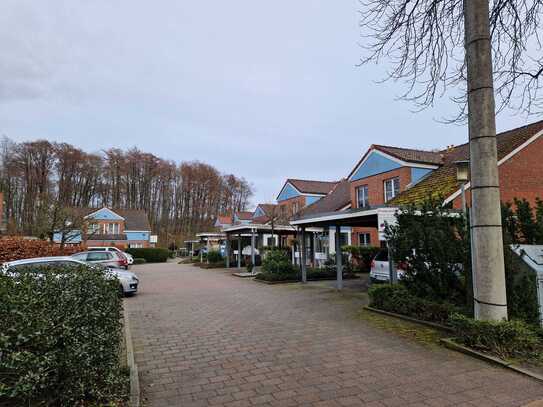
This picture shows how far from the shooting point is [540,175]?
15.5m

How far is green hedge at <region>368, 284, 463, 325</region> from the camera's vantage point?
6977mm

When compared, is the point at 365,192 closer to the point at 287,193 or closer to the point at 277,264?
the point at 277,264

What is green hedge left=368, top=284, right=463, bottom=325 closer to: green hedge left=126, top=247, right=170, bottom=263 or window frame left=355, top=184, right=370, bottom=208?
window frame left=355, top=184, right=370, bottom=208

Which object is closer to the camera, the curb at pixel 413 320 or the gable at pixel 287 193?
the curb at pixel 413 320

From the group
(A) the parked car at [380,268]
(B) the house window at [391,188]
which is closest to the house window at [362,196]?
(B) the house window at [391,188]

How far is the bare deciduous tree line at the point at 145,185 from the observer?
56.2m

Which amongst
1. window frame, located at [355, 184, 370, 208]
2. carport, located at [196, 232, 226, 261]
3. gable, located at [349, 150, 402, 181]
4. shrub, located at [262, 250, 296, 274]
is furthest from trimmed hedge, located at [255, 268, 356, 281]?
carport, located at [196, 232, 226, 261]

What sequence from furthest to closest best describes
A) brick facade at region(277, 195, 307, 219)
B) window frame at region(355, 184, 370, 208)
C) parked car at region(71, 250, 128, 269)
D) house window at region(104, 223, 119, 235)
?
1. house window at region(104, 223, 119, 235)
2. brick facade at region(277, 195, 307, 219)
3. window frame at region(355, 184, 370, 208)
4. parked car at region(71, 250, 128, 269)

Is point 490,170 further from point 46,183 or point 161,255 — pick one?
point 46,183

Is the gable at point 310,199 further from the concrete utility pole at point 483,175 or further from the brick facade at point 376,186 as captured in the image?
the concrete utility pole at point 483,175

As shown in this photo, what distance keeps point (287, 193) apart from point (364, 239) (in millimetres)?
14413

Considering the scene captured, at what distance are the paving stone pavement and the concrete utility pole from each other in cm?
108

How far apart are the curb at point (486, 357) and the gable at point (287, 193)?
28516mm

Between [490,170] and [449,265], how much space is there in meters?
2.30
